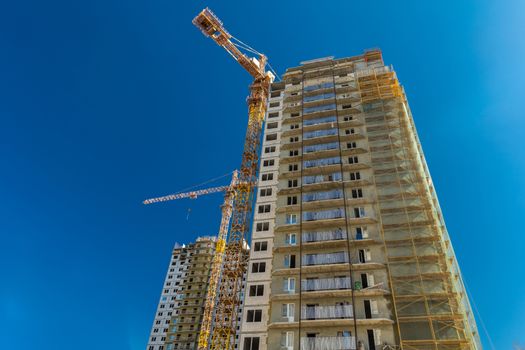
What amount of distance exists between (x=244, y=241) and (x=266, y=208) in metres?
25.5

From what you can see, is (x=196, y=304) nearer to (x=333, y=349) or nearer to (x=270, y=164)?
(x=270, y=164)

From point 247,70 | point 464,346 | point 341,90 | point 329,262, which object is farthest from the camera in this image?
point 247,70

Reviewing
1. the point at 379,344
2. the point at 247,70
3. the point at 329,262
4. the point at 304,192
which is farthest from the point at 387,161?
the point at 247,70

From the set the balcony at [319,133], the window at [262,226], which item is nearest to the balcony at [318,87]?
the balcony at [319,133]

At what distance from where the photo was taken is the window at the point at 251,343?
38.8 meters

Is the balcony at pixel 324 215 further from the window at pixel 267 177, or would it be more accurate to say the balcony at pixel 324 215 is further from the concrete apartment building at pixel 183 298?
the concrete apartment building at pixel 183 298

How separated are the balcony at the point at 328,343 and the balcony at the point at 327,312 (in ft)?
6.89

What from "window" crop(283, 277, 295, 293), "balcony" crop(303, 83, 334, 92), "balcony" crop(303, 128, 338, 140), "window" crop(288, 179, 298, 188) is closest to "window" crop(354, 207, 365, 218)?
"window" crop(288, 179, 298, 188)

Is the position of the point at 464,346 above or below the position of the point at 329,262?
below

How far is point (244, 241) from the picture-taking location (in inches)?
2886

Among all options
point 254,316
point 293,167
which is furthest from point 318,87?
point 254,316

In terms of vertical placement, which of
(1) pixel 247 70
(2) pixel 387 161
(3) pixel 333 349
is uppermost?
(1) pixel 247 70

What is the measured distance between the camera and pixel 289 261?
4322cm

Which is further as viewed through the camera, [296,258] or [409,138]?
[409,138]
